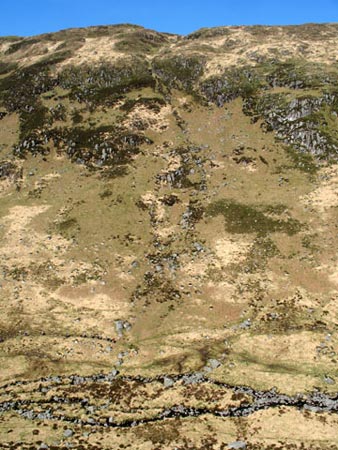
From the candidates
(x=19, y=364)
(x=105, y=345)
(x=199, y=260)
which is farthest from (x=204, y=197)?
(x=19, y=364)

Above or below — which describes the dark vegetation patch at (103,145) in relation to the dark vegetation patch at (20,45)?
below

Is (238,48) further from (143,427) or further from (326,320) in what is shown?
(143,427)

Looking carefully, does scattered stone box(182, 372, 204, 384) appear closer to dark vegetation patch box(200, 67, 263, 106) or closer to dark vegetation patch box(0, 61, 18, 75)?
dark vegetation patch box(200, 67, 263, 106)

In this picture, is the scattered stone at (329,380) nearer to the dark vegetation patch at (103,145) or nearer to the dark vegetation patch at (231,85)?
the dark vegetation patch at (103,145)

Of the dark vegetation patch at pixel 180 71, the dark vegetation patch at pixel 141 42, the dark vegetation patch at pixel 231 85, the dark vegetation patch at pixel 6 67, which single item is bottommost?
the dark vegetation patch at pixel 231 85

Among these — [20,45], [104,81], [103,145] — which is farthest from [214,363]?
[20,45]

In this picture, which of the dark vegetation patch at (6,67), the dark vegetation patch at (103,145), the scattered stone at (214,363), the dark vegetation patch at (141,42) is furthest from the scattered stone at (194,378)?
the dark vegetation patch at (6,67)
